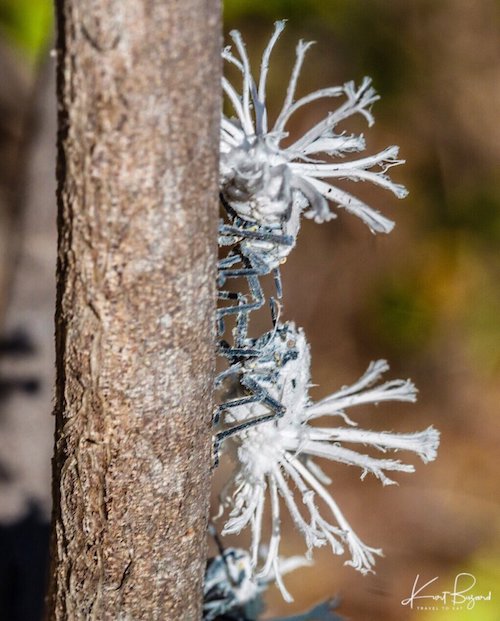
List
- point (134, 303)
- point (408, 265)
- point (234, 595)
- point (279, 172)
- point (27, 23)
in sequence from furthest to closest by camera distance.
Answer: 1. point (408, 265)
2. point (27, 23)
3. point (234, 595)
4. point (279, 172)
5. point (134, 303)

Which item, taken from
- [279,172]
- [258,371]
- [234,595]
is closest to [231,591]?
[234,595]

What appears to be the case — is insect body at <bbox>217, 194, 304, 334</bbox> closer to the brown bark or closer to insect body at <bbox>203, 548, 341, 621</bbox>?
the brown bark

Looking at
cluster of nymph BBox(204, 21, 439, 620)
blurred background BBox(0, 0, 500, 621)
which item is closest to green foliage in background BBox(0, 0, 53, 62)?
blurred background BBox(0, 0, 500, 621)

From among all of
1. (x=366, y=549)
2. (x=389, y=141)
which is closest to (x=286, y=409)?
(x=366, y=549)

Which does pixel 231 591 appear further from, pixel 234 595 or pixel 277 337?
pixel 277 337

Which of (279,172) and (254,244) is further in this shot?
(254,244)

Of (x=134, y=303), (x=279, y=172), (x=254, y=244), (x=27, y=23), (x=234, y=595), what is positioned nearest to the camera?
(x=134, y=303)

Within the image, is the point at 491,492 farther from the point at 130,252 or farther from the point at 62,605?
the point at 130,252

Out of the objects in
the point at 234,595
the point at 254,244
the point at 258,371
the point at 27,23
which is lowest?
the point at 234,595
